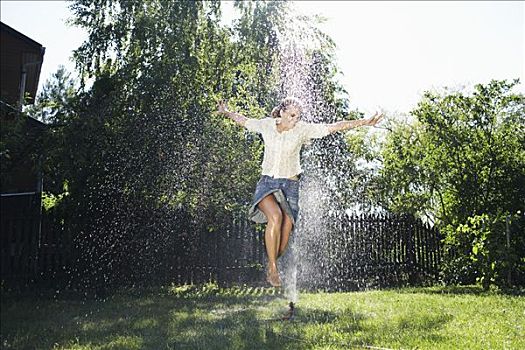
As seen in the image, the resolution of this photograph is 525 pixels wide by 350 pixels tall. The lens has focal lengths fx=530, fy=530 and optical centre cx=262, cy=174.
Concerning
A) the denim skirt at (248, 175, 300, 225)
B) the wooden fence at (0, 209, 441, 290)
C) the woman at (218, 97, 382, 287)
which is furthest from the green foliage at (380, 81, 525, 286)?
the denim skirt at (248, 175, 300, 225)

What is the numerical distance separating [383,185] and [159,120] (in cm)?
1142

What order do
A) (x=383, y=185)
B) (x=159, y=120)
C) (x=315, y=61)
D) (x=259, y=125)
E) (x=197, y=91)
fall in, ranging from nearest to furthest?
(x=259, y=125), (x=159, y=120), (x=197, y=91), (x=315, y=61), (x=383, y=185)

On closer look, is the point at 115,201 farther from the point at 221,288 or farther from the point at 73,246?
the point at 221,288

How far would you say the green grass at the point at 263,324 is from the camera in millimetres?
3744

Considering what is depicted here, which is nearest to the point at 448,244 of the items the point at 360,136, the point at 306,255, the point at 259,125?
the point at 306,255

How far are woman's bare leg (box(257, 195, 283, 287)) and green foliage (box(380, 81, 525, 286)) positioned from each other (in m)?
4.78

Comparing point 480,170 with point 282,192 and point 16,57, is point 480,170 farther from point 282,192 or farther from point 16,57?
point 16,57

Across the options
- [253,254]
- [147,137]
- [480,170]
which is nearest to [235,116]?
[147,137]

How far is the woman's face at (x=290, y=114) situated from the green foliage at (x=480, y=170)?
15.4 ft

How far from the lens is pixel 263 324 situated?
457cm

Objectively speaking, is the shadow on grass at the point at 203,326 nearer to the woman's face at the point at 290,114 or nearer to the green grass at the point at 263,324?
the green grass at the point at 263,324

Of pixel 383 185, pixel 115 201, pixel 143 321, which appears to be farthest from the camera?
pixel 383 185

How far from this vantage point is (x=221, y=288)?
9445 millimetres

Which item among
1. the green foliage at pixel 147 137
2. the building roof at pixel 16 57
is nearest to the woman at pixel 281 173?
the green foliage at pixel 147 137
